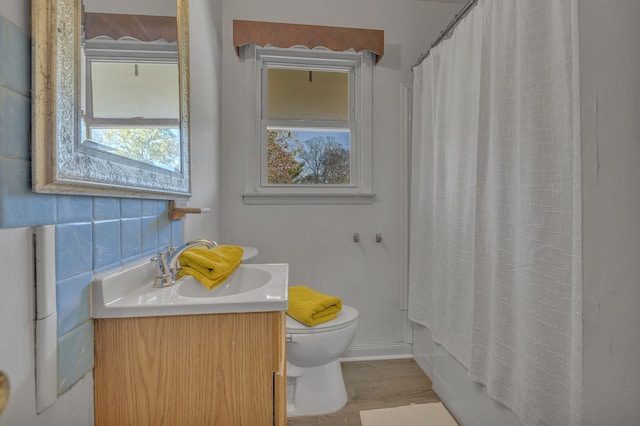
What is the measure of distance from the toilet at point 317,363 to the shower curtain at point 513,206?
0.56 m

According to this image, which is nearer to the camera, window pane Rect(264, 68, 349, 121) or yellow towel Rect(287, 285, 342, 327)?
yellow towel Rect(287, 285, 342, 327)

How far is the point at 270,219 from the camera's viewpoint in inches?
79.7

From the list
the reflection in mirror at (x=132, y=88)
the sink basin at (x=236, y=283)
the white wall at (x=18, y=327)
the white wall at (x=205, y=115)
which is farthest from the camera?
the white wall at (x=205, y=115)

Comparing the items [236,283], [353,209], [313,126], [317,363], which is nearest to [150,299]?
[236,283]

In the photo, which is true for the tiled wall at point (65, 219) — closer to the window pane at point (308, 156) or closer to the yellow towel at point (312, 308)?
the yellow towel at point (312, 308)

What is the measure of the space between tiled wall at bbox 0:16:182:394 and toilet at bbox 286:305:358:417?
33.2 inches

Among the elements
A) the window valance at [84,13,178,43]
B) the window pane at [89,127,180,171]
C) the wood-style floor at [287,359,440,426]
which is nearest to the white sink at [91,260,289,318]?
the window pane at [89,127,180,171]

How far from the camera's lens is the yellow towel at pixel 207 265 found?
37.8 inches

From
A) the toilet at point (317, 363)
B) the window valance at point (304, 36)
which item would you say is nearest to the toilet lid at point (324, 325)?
the toilet at point (317, 363)

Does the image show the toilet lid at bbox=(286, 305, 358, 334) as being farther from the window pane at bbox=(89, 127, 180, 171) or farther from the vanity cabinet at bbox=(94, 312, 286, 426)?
the window pane at bbox=(89, 127, 180, 171)

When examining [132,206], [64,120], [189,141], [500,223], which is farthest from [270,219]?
[64,120]

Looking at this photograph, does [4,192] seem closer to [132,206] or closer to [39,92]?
[39,92]

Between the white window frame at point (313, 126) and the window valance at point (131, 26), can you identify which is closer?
the window valance at point (131, 26)

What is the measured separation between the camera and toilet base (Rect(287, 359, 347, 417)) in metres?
1.53
